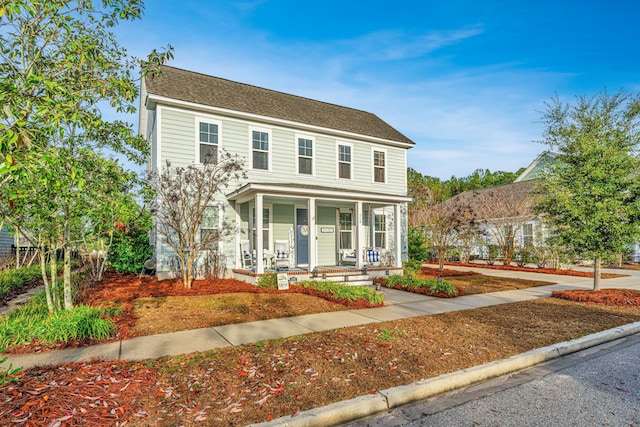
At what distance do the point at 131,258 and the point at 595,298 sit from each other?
14.1 meters

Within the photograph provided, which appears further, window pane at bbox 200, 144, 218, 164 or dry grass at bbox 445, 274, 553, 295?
window pane at bbox 200, 144, 218, 164

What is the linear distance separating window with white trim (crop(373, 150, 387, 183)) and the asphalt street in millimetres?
11834

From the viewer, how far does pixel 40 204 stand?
5289mm

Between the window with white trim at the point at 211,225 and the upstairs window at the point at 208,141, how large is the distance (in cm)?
169

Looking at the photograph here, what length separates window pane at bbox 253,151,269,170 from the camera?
13030mm

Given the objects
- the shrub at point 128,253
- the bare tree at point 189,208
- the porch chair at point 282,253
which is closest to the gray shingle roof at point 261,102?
the bare tree at point 189,208

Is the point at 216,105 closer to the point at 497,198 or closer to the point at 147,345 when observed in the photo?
the point at 147,345

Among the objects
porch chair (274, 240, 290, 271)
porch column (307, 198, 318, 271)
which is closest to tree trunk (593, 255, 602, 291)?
porch column (307, 198, 318, 271)

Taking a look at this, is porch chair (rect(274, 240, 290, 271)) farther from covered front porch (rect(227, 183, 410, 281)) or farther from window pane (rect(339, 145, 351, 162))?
window pane (rect(339, 145, 351, 162))

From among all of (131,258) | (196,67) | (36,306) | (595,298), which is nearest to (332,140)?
(196,67)

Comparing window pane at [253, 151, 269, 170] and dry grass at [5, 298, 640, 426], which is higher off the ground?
window pane at [253, 151, 269, 170]

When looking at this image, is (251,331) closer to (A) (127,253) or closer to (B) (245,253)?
(B) (245,253)

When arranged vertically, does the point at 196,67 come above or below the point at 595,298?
above

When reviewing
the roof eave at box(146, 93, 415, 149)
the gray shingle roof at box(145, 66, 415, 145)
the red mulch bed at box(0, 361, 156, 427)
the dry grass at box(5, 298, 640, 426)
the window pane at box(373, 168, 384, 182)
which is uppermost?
the gray shingle roof at box(145, 66, 415, 145)
